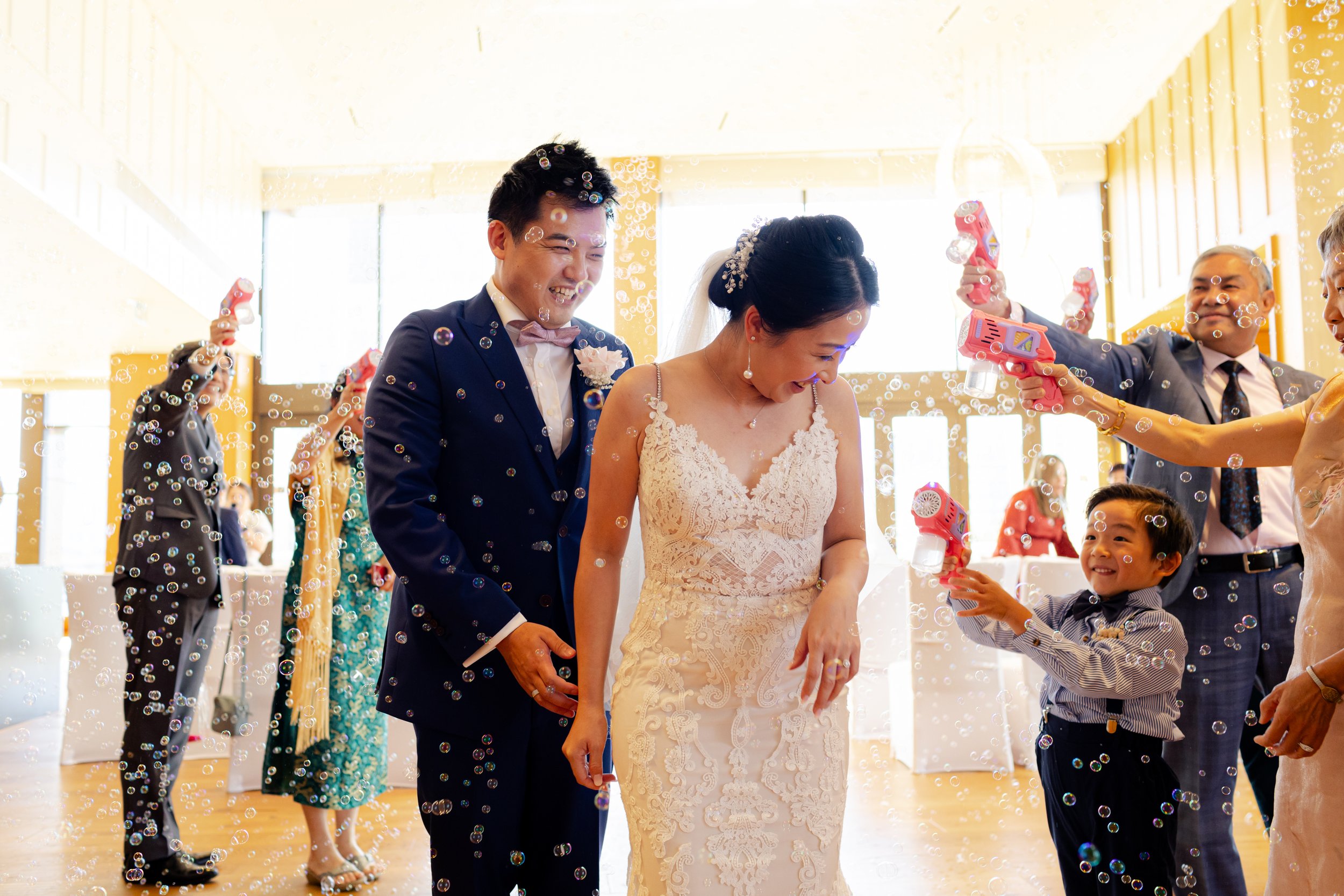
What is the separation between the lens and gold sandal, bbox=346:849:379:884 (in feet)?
8.63

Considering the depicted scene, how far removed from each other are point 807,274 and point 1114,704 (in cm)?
111

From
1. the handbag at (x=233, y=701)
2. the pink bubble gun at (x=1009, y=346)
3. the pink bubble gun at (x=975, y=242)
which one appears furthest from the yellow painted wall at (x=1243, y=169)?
the handbag at (x=233, y=701)

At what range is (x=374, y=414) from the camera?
56.6 inches

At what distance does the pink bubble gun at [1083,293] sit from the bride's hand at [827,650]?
1270 millimetres

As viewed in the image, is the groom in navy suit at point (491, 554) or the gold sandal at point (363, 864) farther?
the gold sandal at point (363, 864)

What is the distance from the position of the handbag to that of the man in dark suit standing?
88cm

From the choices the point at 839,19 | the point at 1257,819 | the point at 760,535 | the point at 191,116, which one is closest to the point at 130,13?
the point at 191,116

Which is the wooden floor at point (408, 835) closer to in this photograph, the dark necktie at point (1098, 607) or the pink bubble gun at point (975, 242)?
the dark necktie at point (1098, 607)

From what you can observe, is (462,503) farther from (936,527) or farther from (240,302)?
(240,302)

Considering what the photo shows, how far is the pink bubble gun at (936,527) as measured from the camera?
1.49 meters

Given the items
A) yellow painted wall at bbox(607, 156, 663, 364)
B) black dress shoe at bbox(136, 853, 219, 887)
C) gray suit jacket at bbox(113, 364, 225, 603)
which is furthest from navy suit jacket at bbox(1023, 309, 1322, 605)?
black dress shoe at bbox(136, 853, 219, 887)

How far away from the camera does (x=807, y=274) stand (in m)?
1.23

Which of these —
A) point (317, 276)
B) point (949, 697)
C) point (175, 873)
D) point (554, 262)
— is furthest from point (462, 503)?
point (317, 276)

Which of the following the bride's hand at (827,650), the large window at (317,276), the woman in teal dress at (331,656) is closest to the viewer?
the bride's hand at (827,650)
